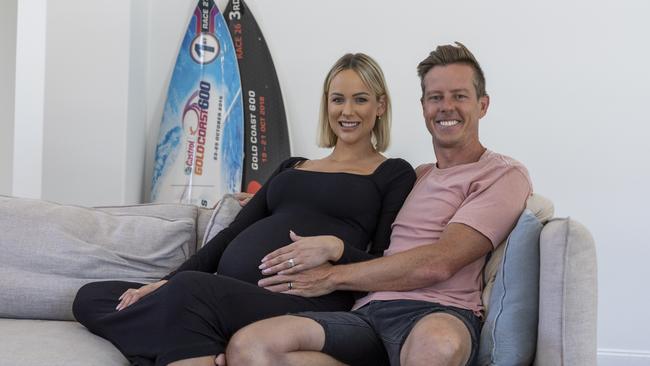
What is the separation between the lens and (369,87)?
2.23 meters

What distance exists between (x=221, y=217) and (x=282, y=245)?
376 mm

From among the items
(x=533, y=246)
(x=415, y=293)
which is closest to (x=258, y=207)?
(x=415, y=293)

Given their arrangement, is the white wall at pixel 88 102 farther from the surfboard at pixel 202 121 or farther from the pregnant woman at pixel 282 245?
the pregnant woman at pixel 282 245

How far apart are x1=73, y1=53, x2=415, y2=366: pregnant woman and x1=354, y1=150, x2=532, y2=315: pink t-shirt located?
3.9 inches

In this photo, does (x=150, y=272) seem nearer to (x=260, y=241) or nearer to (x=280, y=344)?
(x=260, y=241)

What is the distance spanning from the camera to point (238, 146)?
3.38m

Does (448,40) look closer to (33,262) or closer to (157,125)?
(157,125)

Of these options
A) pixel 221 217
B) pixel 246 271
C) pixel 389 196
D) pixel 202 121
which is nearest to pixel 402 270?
pixel 389 196

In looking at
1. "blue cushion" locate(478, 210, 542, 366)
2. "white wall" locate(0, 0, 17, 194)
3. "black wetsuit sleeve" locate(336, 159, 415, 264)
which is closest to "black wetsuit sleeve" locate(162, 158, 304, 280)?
"black wetsuit sleeve" locate(336, 159, 415, 264)

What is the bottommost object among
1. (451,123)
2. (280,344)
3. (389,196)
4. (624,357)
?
(624,357)

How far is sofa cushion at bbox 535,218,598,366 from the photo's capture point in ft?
4.95

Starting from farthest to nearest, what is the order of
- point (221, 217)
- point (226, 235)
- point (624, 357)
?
1. point (624, 357)
2. point (221, 217)
3. point (226, 235)

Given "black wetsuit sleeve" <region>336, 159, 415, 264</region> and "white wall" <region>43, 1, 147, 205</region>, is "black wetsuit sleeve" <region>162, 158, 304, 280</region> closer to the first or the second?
"black wetsuit sleeve" <region>336, 159, 415, 264</region>

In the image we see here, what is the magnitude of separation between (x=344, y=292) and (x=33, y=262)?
3.12ft
